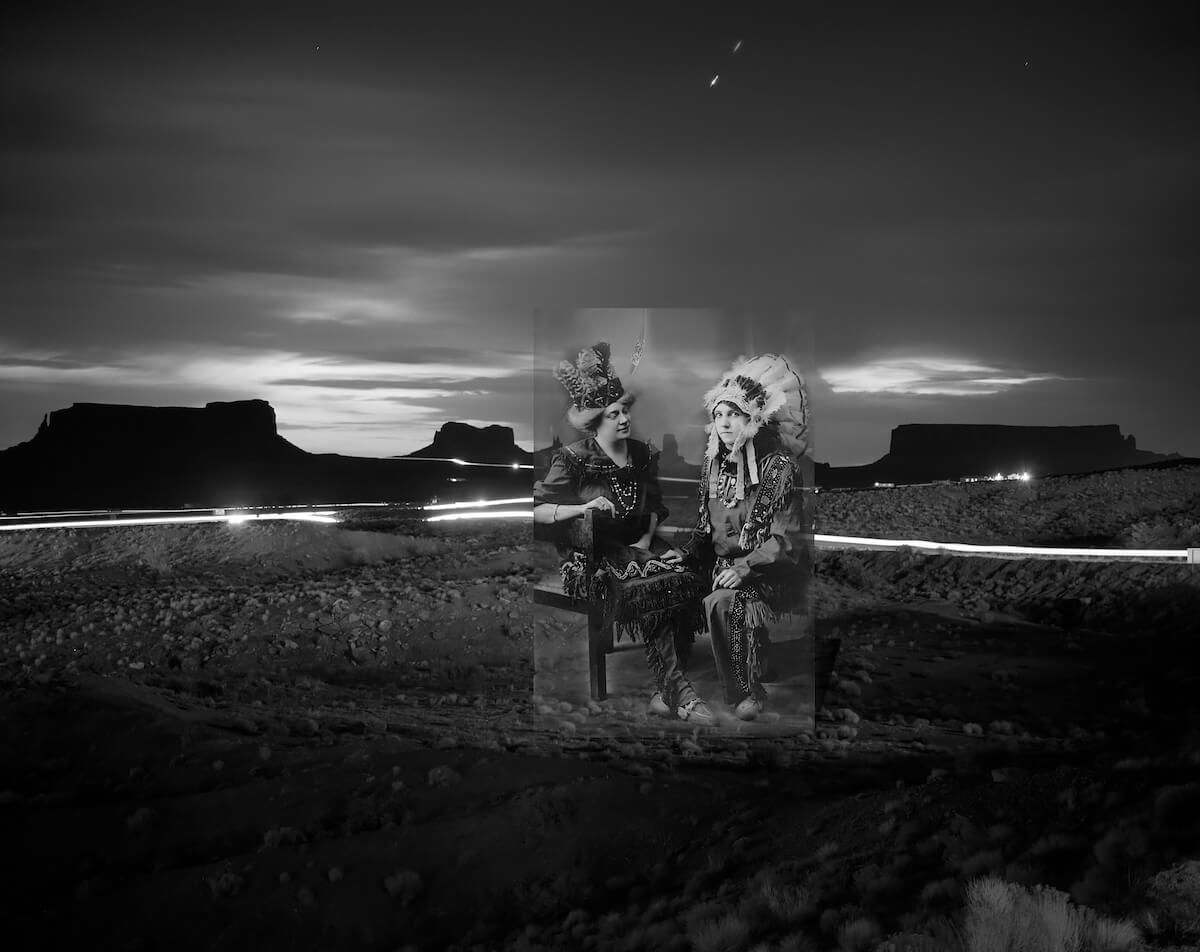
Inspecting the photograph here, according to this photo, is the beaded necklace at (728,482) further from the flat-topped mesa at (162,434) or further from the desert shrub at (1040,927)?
the flat-topped mesa at (162,434)

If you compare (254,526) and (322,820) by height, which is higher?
(254,526)

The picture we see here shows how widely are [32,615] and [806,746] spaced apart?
65.1 ft

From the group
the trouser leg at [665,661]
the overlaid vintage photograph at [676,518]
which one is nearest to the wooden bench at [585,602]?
the overlaid vintage photograph at [676,518]

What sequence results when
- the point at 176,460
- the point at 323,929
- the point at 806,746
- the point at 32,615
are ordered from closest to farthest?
the point at 323,929 → the point at 806,746 → the point at 32,615 → the point at 176,460

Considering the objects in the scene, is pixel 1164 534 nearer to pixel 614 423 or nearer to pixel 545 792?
pixel 614 423

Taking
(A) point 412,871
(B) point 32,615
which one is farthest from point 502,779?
(B) point 32,615

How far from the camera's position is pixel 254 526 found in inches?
1235

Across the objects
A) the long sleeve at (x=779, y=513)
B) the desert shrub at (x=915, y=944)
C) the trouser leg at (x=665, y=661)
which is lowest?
the desert shrub at (x=915, y=944)

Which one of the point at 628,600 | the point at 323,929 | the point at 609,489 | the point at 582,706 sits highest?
the point at 609,489

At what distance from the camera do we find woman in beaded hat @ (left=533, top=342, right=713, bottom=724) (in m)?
11.7

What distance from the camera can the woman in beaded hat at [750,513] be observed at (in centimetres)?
1156

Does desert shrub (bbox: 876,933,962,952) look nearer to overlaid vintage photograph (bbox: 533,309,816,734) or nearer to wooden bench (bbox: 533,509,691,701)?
overlaid vintage photograph (bbox: 533,309,816,734)

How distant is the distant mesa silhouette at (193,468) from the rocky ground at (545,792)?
64.2 meters

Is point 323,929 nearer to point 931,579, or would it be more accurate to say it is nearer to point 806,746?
point 806,746
